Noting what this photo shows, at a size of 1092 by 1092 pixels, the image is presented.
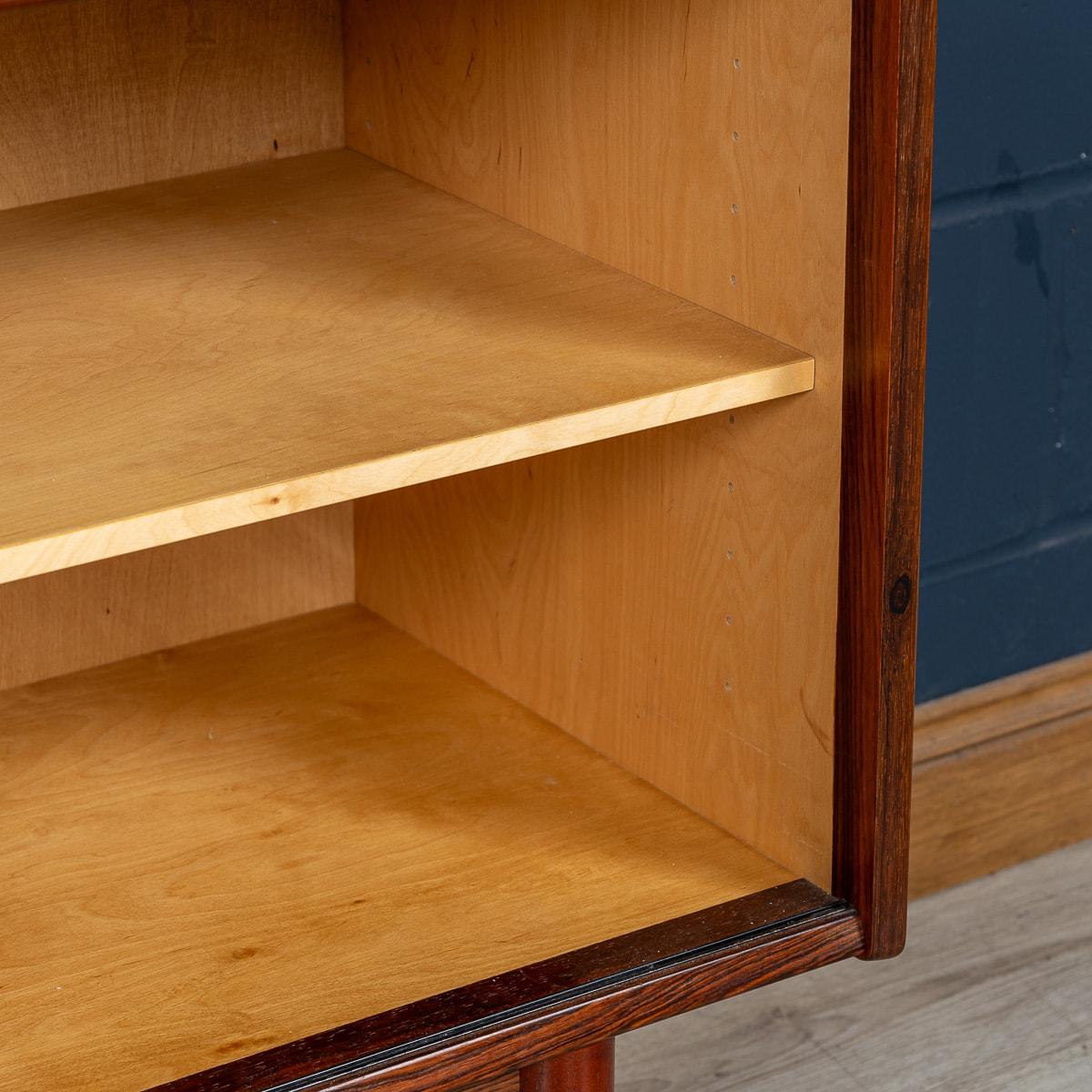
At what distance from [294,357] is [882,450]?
10.9 inches

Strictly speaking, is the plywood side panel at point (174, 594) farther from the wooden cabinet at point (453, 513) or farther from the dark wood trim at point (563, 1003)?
the dark wood trim at point (563, 1003)

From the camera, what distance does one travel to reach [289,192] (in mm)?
1086

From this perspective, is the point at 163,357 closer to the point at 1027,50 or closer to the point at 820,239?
the point at 820,239

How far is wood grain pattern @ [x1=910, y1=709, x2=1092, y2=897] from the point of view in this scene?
5.31 feet

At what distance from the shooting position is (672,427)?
95cm

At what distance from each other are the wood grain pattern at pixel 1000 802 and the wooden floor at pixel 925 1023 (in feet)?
0.15

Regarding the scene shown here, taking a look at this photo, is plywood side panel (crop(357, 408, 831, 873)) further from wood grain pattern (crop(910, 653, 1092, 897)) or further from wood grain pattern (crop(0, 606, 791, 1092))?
wood grain pattern (crop(910, 653, 1092, 897))

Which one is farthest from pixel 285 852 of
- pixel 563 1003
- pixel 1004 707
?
pixel 1004 707

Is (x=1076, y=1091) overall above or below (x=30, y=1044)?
below

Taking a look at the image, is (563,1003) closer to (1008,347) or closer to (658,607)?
(658,607)

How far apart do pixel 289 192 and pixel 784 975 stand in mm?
522

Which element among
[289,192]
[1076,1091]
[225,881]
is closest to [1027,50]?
[289,192]

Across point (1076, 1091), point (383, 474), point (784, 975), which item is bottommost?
point (1076, 1091)

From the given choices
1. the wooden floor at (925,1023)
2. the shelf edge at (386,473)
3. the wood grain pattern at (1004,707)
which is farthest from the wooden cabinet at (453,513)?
the wood grain pattern at (1004,707)
